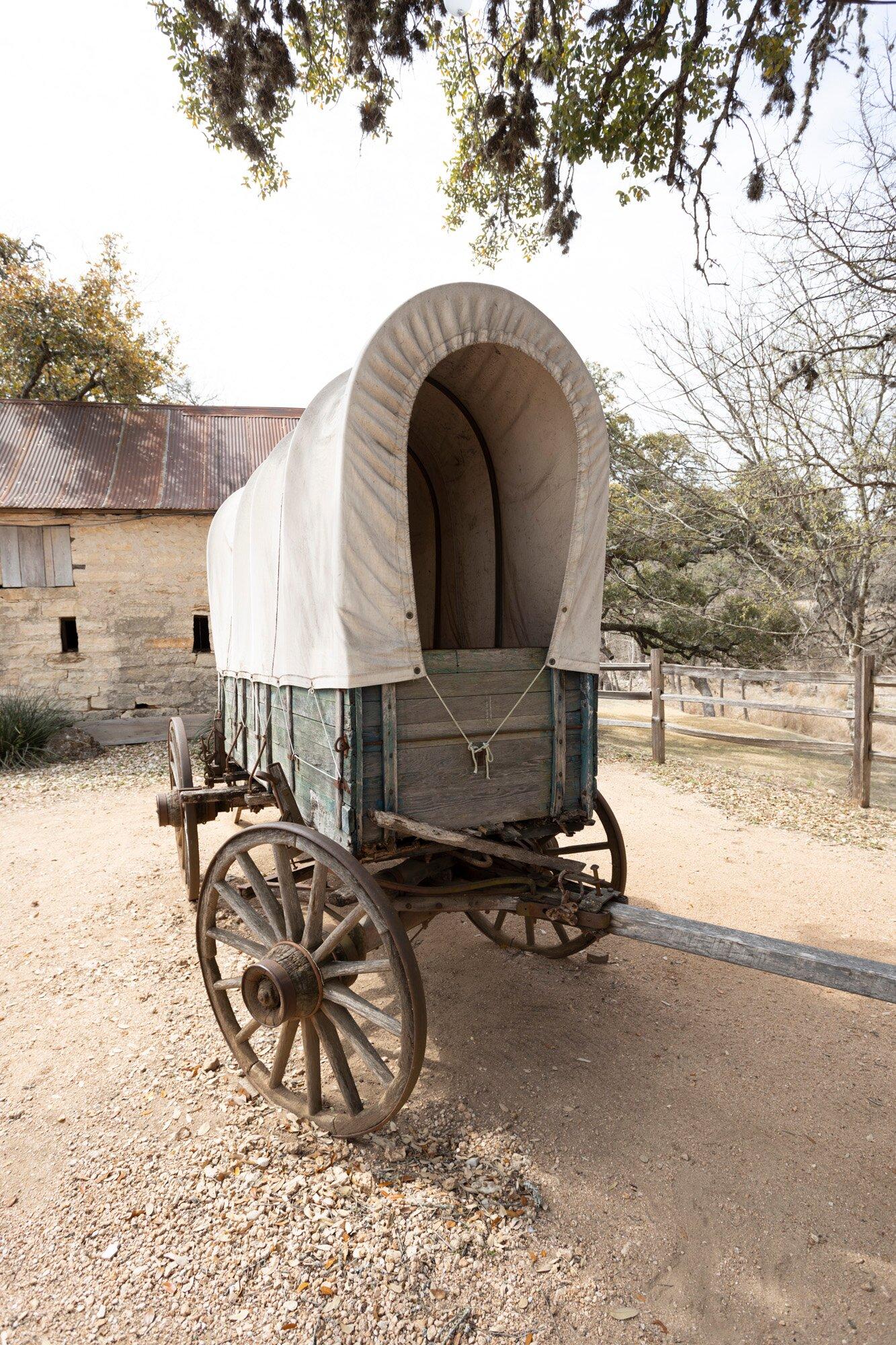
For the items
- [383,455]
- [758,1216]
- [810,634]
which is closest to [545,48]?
[383,455]

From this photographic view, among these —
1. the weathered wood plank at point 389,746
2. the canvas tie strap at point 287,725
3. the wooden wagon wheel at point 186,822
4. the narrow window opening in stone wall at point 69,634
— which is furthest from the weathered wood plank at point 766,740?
the narrow window opening in stone wall at point 69,634

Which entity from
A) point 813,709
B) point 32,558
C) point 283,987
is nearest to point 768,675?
point 813,709

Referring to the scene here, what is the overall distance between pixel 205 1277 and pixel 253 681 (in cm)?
259

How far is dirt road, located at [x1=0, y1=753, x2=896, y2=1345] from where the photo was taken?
6.54 feet

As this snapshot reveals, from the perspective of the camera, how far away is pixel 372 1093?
295 centimetres

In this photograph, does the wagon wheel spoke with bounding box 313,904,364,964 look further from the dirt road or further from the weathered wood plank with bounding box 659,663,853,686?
the weathered wood plank with bounding box 659,663,853,686

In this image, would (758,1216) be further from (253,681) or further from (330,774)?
(253,681)

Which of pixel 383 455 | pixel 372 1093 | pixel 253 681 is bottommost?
pixel 372 1093

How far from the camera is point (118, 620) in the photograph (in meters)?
11.0

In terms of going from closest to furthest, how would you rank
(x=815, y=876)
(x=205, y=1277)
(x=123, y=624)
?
1. (x=205, y=1277)
2. (x=815, y=876)
3. (x=123, y=624)

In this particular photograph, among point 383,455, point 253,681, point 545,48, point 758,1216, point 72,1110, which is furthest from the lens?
point 545,48

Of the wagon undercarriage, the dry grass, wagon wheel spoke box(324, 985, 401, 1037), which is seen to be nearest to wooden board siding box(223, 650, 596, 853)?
the wagon undercarriage

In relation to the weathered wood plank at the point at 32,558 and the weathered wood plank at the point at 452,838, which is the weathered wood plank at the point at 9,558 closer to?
the weathered wood plank at the point at 32,558

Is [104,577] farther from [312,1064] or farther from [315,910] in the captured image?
[312,1064]
